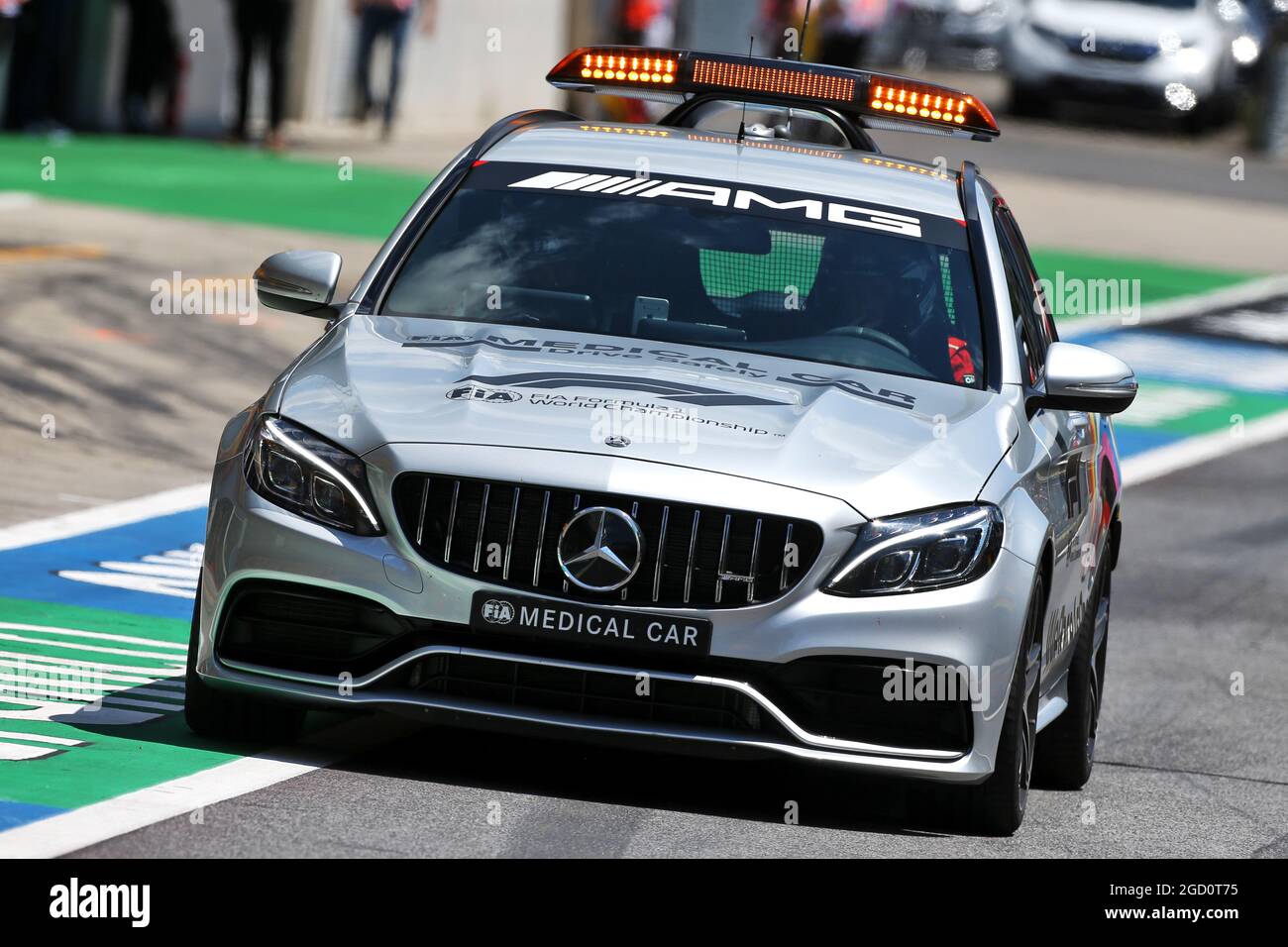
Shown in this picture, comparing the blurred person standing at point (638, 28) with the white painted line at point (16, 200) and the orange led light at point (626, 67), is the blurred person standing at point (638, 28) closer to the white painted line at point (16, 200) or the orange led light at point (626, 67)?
the white painted line at point (16, 200)

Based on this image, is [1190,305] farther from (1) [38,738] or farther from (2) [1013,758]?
(1) [38,738]

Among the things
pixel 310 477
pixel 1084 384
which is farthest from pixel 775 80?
pixel 310 477

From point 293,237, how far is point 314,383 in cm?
1280

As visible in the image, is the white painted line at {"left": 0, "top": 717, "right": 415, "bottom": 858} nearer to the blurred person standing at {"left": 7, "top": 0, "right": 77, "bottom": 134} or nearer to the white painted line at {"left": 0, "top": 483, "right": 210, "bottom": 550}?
the white painted line at {"left": 0, "top": 483, "right": 210, "bottom": 550}

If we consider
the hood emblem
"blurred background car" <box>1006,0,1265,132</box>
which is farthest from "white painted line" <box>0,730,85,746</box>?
"blurred background car" <box>1006,0,1265,132</box>

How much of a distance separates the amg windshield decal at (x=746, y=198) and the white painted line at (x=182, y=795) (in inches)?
65.3

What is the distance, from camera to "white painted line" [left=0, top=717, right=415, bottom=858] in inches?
218

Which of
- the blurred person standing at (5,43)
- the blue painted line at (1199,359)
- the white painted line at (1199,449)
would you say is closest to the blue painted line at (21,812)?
the white painted line at (1199,449)

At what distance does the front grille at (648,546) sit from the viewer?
5977 mm

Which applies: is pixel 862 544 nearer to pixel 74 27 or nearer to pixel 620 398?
pixel 620 398

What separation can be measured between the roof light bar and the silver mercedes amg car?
917mm

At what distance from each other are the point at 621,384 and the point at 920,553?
90 centimetres

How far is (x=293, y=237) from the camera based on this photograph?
62.5 feet
